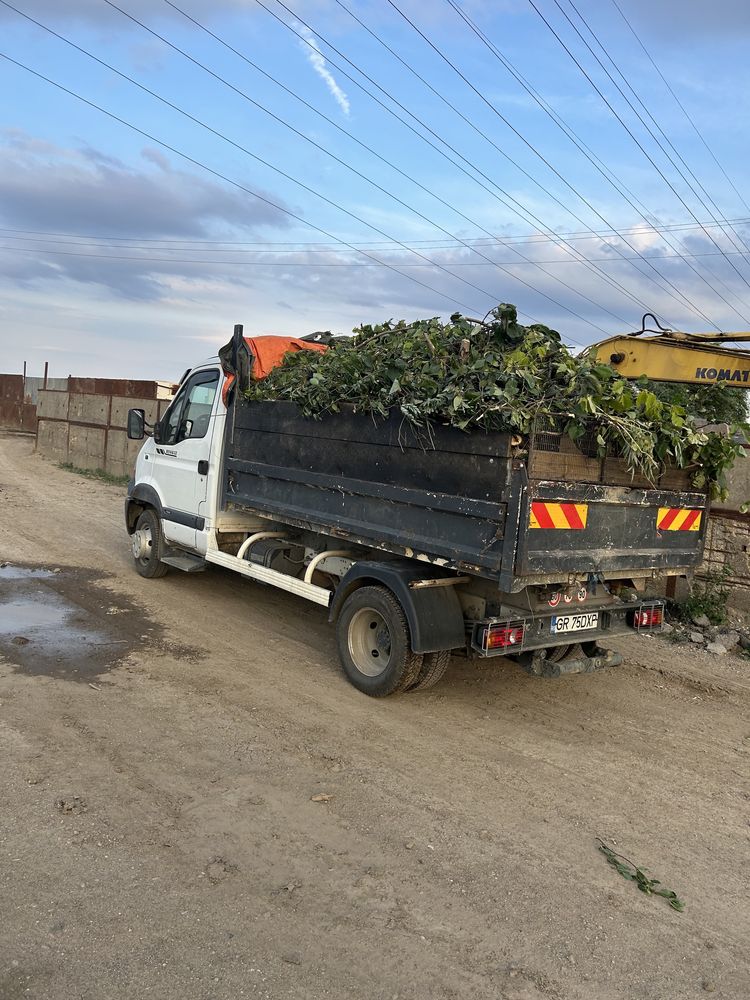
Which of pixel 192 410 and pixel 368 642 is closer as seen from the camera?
pixel 368 642

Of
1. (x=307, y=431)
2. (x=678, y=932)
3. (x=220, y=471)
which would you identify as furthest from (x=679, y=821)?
(x=220, y=471)

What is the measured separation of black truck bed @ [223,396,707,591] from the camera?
4582 mm

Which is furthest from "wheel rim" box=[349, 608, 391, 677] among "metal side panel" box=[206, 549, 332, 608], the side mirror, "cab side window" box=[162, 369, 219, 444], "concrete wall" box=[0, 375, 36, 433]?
"concrete wall" box=[0, 375, 36, 433]

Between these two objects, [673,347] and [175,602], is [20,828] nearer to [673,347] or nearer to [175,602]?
[175,602]

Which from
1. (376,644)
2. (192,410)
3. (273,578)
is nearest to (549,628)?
(376,644)

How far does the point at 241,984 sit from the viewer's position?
102 inches

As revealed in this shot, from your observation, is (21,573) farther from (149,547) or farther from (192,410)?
(192,410)

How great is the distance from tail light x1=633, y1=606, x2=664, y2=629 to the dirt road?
0.60 meters

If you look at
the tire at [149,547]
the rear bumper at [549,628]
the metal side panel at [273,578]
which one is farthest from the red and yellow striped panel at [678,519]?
the tire at [149,547]

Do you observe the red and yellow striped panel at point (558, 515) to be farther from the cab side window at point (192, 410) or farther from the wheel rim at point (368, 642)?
the cab side window at point (192, 410)

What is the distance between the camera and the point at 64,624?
6.59 metres

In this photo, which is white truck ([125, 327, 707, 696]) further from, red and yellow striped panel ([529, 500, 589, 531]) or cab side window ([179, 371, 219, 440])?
cab side window ([179, 371, 219, 440])

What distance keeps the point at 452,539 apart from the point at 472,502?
316 millimetres

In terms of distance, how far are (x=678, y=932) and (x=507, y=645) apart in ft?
6.81
